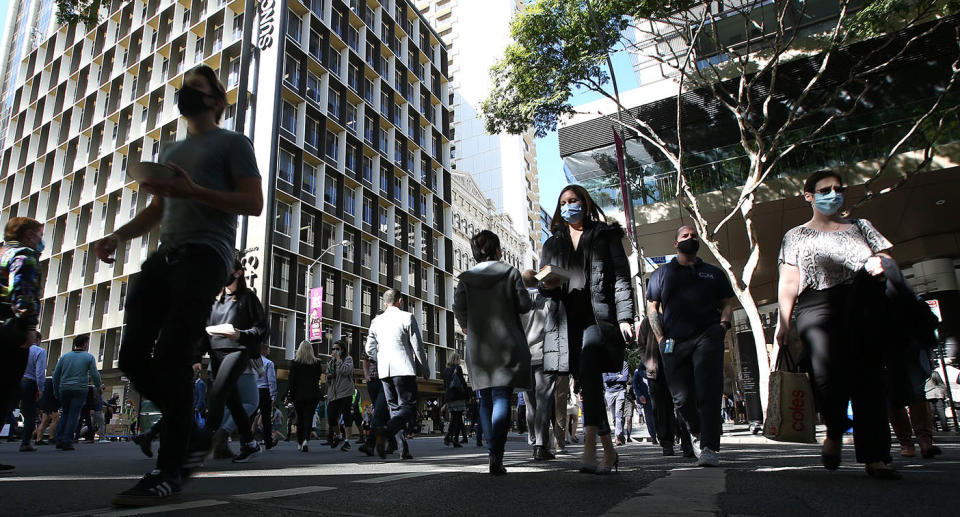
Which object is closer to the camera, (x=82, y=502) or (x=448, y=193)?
(x=82, y=502)

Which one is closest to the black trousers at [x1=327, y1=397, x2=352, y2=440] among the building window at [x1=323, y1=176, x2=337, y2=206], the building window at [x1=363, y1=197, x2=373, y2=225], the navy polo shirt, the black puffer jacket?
the navy polo shirt

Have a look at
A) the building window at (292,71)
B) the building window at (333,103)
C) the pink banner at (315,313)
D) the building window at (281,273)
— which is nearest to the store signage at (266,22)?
the building window at (292,71)

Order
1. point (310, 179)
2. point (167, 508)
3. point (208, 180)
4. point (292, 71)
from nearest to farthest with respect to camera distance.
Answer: point (167, 508) → point (208, 180) → point (292, 71) → point (310, 179)

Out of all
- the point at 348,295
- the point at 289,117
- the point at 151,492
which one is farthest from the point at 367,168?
the point at 151,492

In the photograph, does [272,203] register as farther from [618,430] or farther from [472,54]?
[472,54]

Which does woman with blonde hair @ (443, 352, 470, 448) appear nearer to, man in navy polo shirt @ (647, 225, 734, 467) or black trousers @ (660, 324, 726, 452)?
man in navy polo shirt @ (647, 225, 734, 467)

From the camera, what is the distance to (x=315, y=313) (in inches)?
1180

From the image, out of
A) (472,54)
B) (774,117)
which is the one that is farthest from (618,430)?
(472,54)

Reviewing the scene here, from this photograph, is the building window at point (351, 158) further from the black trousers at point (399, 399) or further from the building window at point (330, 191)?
the black trousers at point (399, 399)

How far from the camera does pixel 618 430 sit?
35.7 ft

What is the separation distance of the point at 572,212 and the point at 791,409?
1.92 metres

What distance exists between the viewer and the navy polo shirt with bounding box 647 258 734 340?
5016 mm

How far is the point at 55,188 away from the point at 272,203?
37.7 metres

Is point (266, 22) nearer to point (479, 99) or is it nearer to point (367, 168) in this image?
point (367, 168)
